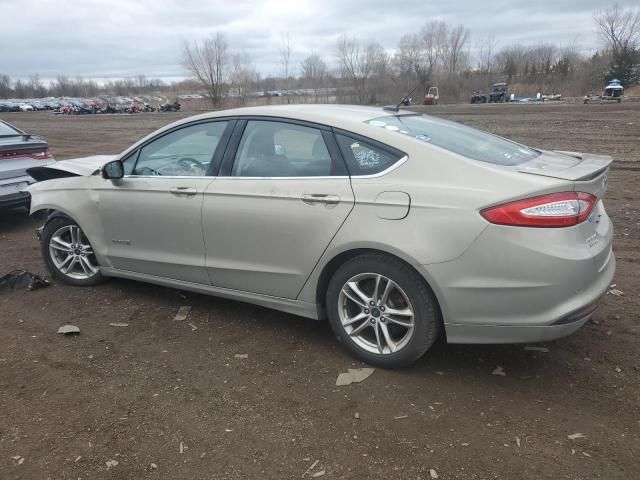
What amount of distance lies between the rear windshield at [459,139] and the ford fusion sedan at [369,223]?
0.07 ft

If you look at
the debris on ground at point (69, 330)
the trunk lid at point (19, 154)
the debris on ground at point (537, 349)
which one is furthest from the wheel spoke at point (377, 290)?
the trunk lid at point (19, 154)

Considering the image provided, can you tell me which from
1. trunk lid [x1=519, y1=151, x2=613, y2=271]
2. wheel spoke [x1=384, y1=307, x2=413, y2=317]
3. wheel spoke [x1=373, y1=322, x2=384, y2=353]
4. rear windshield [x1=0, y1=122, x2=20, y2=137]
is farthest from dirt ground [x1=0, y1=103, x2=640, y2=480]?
rear windshield [x1=0, y1=122, x2=20, y2=137]

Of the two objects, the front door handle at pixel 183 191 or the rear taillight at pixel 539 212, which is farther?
the front door handle at pixel 183 191

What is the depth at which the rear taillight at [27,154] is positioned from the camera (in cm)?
693

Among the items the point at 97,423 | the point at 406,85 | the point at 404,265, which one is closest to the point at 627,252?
the point at 404,265

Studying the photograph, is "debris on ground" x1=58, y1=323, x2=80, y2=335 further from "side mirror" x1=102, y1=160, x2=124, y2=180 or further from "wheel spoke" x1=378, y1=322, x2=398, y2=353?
"wheel spoke" x1=378, y1=322, x2=398, y2=353

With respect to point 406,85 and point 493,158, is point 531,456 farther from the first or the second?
point 406,85

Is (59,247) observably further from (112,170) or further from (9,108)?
(9,108)

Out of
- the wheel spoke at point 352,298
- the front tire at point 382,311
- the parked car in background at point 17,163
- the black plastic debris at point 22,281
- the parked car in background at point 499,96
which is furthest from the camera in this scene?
the parked car in background at point 499,96

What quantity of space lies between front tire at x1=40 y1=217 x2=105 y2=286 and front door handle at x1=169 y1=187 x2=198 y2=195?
1.34 metres

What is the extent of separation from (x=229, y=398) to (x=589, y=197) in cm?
238

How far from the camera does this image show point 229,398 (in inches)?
123

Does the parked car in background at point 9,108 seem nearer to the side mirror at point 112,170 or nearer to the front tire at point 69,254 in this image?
the front tire at point 69,254

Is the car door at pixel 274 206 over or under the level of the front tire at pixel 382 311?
over
